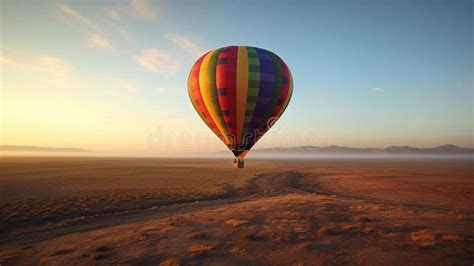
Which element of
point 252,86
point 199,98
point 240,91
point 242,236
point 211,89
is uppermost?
point 252,86

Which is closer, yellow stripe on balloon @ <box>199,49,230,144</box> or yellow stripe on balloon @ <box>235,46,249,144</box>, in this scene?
yellow stripe on balloon @ <box>235,46,249,144</box>

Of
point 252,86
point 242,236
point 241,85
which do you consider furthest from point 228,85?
point 242,236

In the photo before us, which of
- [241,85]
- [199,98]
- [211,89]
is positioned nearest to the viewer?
[241,85]

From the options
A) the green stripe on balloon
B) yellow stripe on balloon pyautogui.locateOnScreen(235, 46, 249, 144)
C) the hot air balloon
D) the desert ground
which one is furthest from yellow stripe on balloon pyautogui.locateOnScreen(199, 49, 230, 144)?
the desert ground

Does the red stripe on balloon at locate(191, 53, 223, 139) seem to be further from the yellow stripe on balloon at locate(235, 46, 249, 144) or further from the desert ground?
the desert ground

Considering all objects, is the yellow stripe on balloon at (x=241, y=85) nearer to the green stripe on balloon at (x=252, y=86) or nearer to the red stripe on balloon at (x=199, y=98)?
the green stripe on balloon at (x=252, y=86)

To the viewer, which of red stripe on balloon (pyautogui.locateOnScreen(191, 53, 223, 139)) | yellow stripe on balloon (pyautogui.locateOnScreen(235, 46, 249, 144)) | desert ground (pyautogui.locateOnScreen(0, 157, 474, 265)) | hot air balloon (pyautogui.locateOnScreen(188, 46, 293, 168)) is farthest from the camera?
red stripe on balloon (pyautogui.locateOnScreen(191, 53, 223, 139))

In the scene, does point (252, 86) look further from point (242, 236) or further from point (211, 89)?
point (242, 236)

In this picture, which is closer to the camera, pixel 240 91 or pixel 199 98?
pixel 240 91
